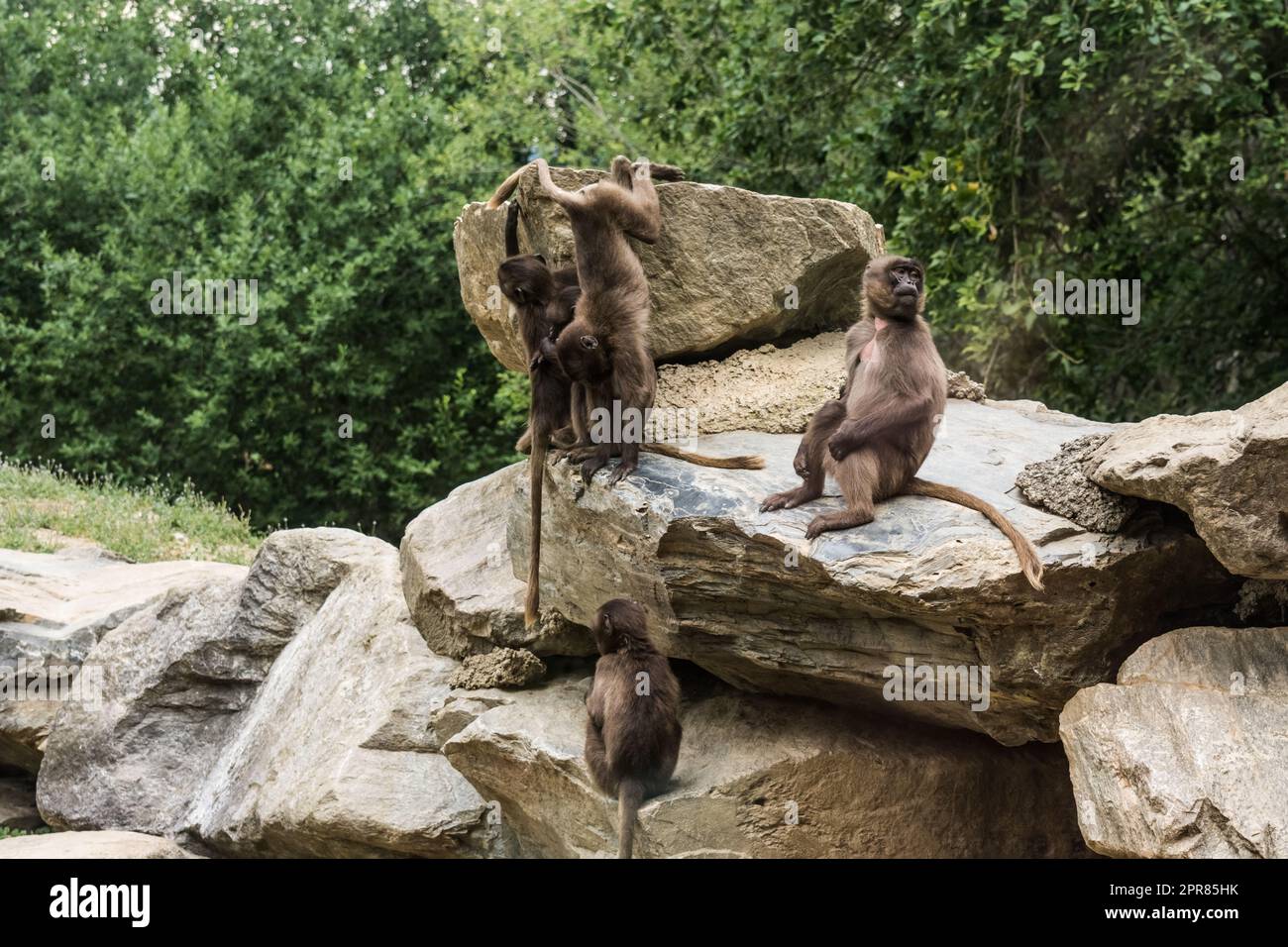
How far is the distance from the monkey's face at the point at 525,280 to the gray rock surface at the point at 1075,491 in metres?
2.88

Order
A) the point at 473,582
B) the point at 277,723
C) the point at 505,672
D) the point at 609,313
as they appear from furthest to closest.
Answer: the point at 277,723, the point at 473,582, the point at 505,672, the point at 609,313

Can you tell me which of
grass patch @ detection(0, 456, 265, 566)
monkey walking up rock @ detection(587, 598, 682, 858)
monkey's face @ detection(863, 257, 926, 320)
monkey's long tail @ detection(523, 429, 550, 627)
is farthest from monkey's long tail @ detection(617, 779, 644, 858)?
grass patch @ detection(0, 456, 265, 566)

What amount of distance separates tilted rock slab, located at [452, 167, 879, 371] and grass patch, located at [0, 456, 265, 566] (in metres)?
7.25

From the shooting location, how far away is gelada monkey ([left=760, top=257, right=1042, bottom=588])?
6.71 m

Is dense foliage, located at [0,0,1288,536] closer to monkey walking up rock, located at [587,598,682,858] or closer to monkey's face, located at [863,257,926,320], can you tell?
monkey's face, located at [863,257,926,320]

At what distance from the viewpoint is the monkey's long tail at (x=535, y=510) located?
8.04 m

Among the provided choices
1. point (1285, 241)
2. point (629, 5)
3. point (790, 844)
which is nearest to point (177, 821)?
point (790, 844)

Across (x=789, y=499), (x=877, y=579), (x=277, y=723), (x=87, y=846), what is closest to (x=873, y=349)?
(x=789, y=499)

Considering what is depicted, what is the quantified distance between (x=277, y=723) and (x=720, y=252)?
4479mm

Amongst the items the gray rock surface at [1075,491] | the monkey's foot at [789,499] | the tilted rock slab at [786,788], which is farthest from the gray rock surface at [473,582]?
the gray rock surface at [1075,491]

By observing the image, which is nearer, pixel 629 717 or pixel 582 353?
pixel 629 717

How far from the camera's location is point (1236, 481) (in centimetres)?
581

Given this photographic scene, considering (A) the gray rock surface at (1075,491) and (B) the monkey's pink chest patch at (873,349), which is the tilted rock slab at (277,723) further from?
(A) the gray rock surface at (1075,491)

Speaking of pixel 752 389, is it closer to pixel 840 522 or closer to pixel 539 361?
pixel 539 361
